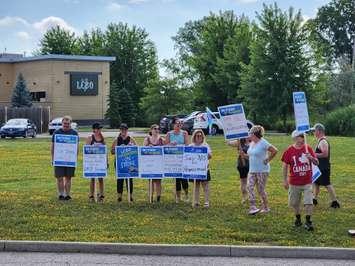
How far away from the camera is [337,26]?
97.0 metres

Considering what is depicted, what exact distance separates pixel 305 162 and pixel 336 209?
7.62ft

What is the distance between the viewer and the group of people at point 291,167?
11.2 meters

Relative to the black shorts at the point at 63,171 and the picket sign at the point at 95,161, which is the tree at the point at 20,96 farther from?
the picket sign at the point at 95,161

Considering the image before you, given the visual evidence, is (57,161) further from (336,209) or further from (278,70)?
(278,70)

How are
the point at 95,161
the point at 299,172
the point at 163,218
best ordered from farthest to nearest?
1. the point at 95,161
2. the point at 163,218
3. the point at 299,172

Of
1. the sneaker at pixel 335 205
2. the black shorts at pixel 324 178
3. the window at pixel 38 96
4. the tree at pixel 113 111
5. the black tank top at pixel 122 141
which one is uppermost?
the window at pixel 38 96

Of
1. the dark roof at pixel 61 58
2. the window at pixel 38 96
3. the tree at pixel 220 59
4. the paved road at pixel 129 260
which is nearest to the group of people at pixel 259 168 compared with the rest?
the paved road at pixel 129 260

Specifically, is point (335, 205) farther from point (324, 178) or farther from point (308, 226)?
point (308, 226)

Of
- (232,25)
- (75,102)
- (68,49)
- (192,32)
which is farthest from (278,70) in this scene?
(192,32)

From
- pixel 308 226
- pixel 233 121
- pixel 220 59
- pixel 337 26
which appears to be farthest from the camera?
pixel 337 26

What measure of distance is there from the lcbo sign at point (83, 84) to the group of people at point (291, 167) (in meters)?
49.9

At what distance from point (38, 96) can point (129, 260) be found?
184 ft

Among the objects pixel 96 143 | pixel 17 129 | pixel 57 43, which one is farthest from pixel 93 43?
pixel 96 143

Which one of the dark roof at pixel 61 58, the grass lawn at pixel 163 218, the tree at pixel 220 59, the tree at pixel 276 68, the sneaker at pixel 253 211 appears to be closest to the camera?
the grass lawn at pixel 163 218
